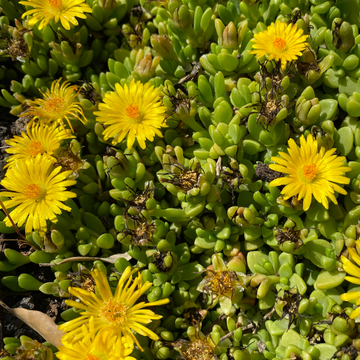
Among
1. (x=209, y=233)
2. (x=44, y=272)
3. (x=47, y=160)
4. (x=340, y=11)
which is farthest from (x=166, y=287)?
(x=340, y=11)

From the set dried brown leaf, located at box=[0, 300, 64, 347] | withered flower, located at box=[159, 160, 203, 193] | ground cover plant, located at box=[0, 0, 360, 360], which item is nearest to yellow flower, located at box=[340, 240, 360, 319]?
ground cover plant, located at box=[0, 0, 360, 360]

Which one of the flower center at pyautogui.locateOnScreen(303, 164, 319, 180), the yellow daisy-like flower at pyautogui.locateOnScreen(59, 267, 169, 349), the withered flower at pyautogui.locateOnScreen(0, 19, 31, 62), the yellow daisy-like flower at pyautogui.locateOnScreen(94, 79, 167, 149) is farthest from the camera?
the withered flower at pyautogui.locateOnScreen(0, 19, 31, 62)

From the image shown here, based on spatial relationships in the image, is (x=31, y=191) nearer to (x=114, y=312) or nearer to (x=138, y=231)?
(x=138, y=231)

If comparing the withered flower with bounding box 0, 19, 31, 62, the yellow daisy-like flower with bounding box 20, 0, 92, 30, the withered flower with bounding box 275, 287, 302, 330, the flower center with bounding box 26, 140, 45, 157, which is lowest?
the withered flower with bounding box 275, 287, 302, 330

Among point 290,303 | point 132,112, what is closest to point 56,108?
point 132,112

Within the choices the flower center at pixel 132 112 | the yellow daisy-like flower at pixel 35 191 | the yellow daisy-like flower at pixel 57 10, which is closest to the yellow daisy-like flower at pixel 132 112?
the flower center at pixel 132 112

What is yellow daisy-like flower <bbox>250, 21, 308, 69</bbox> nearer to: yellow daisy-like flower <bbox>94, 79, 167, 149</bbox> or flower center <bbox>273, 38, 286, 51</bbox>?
flower center <bbox>273, 38, 286, 51</bbox>

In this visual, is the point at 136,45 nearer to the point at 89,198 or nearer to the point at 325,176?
the point at 89,198
